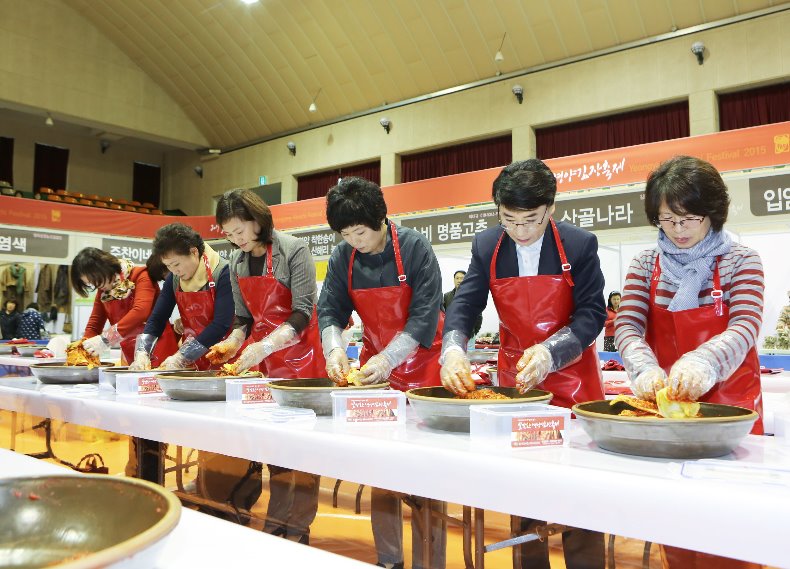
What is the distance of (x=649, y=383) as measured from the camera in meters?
1.29

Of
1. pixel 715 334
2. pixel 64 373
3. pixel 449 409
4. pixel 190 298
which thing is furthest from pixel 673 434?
pixel 190 298

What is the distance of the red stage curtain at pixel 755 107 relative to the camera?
766 centimetres

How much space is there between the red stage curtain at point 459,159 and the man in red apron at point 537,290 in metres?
8.02

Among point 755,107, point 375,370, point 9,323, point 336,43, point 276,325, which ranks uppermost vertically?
point 336,43

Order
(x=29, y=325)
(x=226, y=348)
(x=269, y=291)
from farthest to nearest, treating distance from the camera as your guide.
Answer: (x=29, y=325), (x=269, y=291), (x=226, y=348)

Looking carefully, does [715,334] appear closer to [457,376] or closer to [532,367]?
[532,367]

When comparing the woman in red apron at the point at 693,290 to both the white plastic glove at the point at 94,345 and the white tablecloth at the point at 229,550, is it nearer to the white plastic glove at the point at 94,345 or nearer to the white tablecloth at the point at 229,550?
the white tablecloth at the point at 229,550

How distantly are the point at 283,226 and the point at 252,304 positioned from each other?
223 inches

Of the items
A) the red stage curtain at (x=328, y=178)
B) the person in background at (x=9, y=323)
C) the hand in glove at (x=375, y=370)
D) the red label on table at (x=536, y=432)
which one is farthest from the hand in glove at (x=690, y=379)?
the red stage curtain at (x=328, y=178)

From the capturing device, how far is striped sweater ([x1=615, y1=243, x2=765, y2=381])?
4.48 ft

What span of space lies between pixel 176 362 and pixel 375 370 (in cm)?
115

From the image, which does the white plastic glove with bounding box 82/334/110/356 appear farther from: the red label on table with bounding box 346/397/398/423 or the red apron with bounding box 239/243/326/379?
the red label on table with bounding box 346/397/398/423

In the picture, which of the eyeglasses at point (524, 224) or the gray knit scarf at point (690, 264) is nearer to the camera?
the gray knit scarf at point (690, 264)

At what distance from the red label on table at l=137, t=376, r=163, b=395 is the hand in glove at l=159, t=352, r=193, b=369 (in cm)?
42
